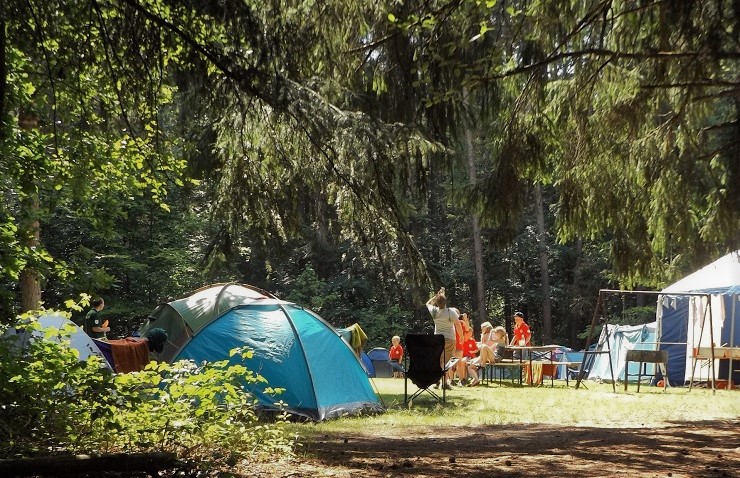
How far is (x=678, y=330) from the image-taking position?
16.9 metres

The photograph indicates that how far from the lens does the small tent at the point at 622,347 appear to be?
1766 cm

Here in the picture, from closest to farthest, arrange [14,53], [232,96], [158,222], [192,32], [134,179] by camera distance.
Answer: [192,32], [232,96], [14,53], [134,179], [158,222]

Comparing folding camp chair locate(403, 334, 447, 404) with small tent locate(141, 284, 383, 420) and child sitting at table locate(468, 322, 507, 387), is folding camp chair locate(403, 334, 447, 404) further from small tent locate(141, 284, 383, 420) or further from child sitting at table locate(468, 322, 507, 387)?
child sitting at table locate(468, 322, 507, 387)

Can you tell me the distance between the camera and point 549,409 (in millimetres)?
10328

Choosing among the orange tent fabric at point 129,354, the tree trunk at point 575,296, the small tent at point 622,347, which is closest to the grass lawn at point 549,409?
the orange tent fabric at point 129,354

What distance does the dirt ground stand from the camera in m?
5.46

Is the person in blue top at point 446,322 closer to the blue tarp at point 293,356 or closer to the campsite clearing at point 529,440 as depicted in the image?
the campsite clearing at point 529,440

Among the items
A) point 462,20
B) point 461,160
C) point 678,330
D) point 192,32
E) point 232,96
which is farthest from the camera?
point 678,330

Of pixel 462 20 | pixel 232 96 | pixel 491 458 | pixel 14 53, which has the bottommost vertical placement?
pixel 491 458

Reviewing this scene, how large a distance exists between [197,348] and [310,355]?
1208 millimetres

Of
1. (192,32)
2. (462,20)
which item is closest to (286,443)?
(192,32)

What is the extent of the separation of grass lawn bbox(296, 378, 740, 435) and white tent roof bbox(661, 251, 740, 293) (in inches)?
81.6

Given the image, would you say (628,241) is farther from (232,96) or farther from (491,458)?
(232,96)

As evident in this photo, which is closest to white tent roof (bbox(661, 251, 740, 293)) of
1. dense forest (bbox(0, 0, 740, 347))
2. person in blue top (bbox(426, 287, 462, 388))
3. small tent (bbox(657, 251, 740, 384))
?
small tent (bbox(657, 251, 740, 384))
